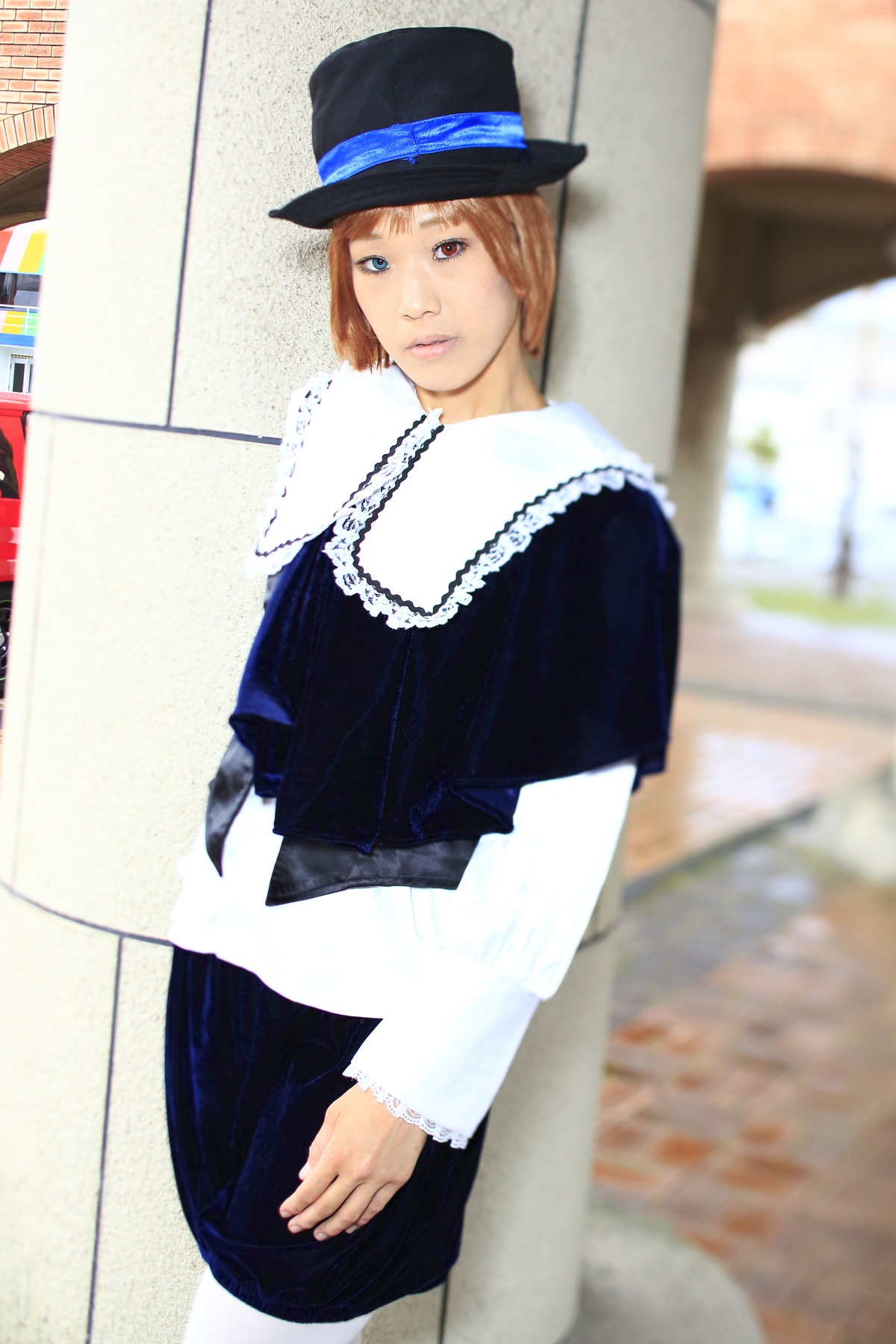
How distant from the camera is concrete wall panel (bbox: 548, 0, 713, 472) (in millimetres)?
1701

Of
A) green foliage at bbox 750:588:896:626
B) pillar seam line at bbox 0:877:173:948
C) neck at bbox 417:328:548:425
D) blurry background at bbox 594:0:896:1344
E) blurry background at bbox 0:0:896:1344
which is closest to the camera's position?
neck at bbox 417:328:548:425

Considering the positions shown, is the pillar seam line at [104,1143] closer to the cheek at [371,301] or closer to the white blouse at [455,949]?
the white blouse at [455,949]

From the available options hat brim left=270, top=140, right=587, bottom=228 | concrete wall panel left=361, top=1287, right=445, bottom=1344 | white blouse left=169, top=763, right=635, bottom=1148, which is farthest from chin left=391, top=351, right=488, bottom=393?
concrete wall panel left=361, top=1287, right=445, bottom=1344

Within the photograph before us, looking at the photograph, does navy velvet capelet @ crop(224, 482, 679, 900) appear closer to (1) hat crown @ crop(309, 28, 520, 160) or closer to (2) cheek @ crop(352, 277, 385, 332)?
(2) cheek @ crop(352, 277, 385, 332)

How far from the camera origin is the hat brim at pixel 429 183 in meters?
1.24

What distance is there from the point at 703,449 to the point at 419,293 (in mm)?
15108

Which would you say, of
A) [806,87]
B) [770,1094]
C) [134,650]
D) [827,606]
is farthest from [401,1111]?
[827,606]

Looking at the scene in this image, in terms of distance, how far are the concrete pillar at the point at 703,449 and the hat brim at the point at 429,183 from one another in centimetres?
1434

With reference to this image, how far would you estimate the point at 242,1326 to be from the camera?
4.26 feet

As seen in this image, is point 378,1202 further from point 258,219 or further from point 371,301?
point 258,219

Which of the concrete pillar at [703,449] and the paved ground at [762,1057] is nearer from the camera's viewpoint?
the paved ground at [762,1057]

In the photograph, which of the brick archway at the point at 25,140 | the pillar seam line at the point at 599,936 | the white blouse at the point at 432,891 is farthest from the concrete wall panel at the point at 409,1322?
the brick archway at the point at 25,140

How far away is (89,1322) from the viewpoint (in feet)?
5.45

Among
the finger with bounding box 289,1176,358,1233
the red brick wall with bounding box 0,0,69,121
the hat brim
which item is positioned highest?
the red brick wall with bounding box 0,0,69,121
